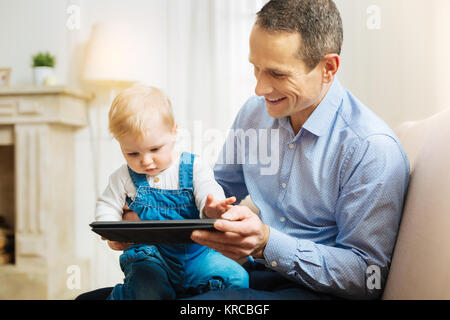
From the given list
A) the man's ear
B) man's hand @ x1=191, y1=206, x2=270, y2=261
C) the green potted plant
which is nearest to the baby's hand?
man's hand @ x1=191, y1=206, x2=270, y2=261

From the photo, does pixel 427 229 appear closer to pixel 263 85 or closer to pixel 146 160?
pixel 263 85

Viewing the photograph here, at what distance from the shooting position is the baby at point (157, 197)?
100cm

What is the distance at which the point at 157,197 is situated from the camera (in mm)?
1057

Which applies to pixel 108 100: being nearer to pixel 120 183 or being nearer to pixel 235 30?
pixel 235 30

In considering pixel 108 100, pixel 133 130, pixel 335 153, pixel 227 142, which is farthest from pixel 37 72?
pixel 335 153

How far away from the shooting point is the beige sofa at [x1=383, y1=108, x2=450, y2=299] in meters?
0.79

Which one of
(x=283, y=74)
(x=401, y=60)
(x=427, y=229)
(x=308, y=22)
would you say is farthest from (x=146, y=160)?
(x=401, y=60)

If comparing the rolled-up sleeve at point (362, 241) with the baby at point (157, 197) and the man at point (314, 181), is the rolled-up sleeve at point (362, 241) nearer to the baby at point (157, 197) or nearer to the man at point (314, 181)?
the man at point (314, 181)

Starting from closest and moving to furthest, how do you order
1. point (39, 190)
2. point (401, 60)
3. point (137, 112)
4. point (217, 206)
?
point (217, 206)
point (137, 112)
point (401, 60)
point (39, 190)

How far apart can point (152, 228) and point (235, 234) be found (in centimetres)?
17

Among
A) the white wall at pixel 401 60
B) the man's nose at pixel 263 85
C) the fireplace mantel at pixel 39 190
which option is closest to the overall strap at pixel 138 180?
the man's nose at pixel 263 85

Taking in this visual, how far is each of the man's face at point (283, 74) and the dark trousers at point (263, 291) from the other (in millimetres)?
431

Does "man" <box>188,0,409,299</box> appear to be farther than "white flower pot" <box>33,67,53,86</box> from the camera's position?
No

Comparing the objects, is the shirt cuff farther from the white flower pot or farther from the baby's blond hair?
the white flower pot
